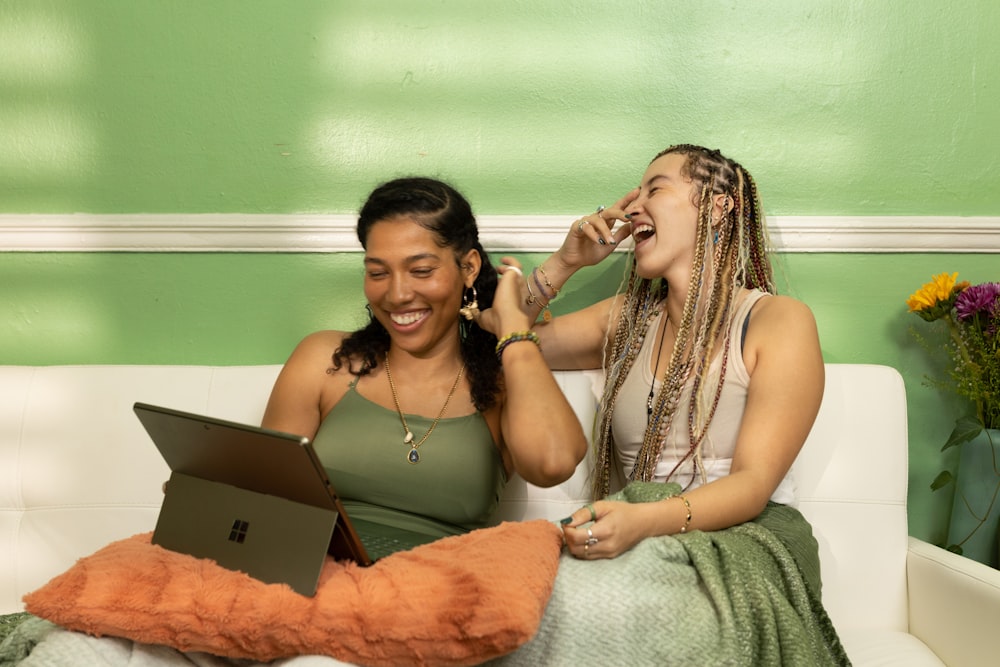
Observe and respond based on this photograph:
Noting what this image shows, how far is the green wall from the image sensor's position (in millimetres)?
1981

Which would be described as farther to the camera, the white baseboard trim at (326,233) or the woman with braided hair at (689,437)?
the white baseboard trim at (326,233)

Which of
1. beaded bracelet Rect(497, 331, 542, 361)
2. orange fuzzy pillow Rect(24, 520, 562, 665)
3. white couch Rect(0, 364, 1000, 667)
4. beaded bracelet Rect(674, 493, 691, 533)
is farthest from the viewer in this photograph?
white couch Rect(0, 364, 1000, 667)

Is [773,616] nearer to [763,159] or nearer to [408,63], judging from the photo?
[763,159]

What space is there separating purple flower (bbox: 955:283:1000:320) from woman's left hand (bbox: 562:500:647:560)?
971 mm

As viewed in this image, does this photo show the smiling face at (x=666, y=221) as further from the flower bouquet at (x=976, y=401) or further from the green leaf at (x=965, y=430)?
the green leaf at (x=965, y=430)

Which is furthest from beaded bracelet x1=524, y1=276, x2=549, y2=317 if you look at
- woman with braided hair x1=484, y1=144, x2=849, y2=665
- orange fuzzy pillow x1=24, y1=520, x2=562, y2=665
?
orange fuzzy pillow x1=24, y1=520, x2=562, y2=665

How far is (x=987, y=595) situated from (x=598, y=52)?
50.7 inches

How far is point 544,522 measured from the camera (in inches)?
52.7

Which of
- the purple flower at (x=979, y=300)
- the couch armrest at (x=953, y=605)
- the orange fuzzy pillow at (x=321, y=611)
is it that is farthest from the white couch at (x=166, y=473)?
the orange fuzzy pillow at (x=321, y=611)

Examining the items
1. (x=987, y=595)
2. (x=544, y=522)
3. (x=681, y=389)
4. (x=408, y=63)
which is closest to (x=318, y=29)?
(x=408, y=63)

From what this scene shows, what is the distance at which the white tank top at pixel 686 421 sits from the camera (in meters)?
1.61

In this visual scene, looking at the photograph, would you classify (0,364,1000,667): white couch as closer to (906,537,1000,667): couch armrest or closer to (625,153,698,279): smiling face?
(906,537,1000,667): couch armrest

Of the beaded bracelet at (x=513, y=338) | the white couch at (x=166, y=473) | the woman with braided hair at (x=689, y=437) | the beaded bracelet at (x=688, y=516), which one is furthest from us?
the white couch at (x=166, y=473)

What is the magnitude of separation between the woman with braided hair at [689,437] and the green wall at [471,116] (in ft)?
0.94
